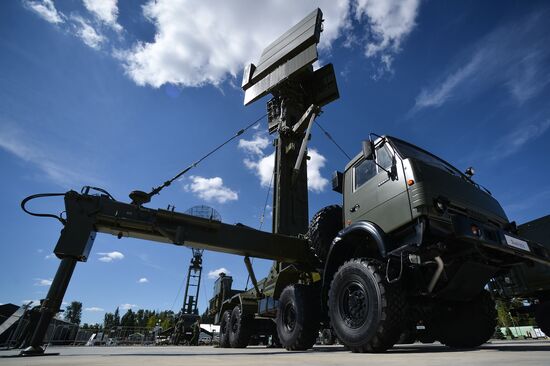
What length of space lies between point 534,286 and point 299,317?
535 cm

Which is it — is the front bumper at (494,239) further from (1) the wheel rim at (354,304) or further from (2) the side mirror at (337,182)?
(2) the side mirror at (337,182)

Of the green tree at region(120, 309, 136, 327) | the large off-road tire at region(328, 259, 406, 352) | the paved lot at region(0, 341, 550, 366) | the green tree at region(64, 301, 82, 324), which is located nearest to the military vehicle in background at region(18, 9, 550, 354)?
the large off-road tire at region(328, 259, 406, 352)

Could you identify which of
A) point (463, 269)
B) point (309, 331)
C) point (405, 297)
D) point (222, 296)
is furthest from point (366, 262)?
point (222, 296)

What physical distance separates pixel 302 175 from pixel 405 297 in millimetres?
7964

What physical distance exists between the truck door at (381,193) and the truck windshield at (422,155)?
18 cm

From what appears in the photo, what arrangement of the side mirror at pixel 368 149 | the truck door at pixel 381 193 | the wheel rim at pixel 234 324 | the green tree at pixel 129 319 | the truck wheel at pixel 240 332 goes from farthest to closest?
the green tree at pixel 129 319 → the wheel rim at pixel 234 324 → the truck wheel at pixel 240 332 → the side mirror at pixel 368 149 → the truck door at pixel 381 193

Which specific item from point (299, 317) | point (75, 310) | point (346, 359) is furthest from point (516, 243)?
point (75, 310)

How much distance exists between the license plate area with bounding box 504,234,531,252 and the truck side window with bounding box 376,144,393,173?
1735 millimetres

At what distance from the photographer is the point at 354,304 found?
4137mm

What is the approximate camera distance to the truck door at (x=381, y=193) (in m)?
4.12

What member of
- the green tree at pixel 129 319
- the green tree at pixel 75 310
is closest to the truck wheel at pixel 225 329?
the green tree at pixel 129 319

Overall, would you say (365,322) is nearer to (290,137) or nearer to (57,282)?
(57,282)

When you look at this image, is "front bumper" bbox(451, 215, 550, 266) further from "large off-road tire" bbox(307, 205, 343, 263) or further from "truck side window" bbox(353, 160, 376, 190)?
"large off-road tire" bbox(307, 205, 343, 263)

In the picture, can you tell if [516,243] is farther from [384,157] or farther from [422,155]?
[384,157]
